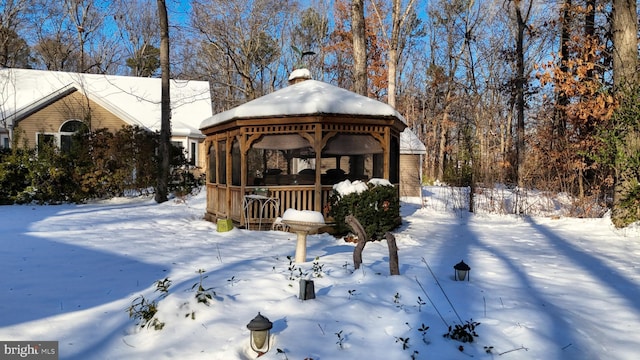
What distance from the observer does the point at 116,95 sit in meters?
23.0

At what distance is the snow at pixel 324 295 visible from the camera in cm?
329

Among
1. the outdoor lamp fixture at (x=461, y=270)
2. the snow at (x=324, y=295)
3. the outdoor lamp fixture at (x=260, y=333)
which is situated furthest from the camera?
the outdoor lamp fixture at (x=461, y=270)

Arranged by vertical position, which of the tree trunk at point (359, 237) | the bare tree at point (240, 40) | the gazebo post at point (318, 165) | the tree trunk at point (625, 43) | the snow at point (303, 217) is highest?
the bare tree at point (240, 40)

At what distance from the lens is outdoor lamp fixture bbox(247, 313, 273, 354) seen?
3.03 metres

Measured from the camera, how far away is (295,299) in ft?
13.2

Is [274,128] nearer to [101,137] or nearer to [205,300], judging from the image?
[205,300]

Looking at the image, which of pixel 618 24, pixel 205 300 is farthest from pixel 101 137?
pixel 618 24

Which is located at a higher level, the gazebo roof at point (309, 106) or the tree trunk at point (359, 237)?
the gazebo roof at point (309, 106)

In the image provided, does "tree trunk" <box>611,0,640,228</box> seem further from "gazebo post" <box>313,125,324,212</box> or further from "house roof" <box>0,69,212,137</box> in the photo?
"house roof" <box>0,69,212,137</box>

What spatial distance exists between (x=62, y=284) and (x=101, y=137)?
10.7 meters

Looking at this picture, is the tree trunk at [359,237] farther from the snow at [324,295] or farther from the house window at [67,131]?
the house window at [67,131]

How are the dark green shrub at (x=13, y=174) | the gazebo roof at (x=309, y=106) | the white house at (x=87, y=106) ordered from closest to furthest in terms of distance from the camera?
the gazebo roof at (x=309, y=106), the dark green shrub at (x=13, y=174), the white house at (x=87, y=106)

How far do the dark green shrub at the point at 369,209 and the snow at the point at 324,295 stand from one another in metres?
0.45

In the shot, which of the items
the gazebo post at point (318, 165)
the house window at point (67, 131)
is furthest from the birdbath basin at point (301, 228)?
the house window at point (67, 131)
